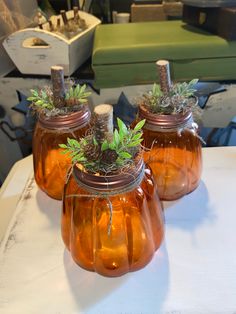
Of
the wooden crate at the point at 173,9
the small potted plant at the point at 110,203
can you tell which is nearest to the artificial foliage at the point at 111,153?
the small potted plant at the point at 110,203

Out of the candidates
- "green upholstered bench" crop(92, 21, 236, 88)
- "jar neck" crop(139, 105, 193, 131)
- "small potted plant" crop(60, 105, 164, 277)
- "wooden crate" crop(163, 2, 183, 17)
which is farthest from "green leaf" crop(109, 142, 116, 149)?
"wooden crate" crop(163, 2, 183, 17)

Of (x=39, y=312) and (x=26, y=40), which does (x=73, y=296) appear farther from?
(x=26, y=40)

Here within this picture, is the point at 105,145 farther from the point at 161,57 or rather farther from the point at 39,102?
the point at 161,57

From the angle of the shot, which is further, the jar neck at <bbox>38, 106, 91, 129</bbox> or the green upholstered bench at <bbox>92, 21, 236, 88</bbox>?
the green upholstered bench at <bbox>92, 21, 236, 88</bbox>

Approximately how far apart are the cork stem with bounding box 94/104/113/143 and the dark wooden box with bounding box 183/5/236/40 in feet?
1.50

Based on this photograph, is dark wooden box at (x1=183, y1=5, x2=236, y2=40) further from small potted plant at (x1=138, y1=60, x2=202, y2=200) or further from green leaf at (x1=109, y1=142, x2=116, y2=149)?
green leaf at (x1=109, y1=142, x2=116, y2=149)

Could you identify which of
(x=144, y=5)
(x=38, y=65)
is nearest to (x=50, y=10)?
(x=144, y=5)

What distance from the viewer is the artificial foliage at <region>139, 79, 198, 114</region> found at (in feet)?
1.53

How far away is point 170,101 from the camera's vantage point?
46cm

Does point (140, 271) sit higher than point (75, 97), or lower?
lower

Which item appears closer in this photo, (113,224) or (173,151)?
(113,224)

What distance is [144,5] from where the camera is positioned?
3.45 feet

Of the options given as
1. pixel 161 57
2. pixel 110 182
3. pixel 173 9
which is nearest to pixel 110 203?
pixel 110 182

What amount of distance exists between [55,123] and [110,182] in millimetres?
145
